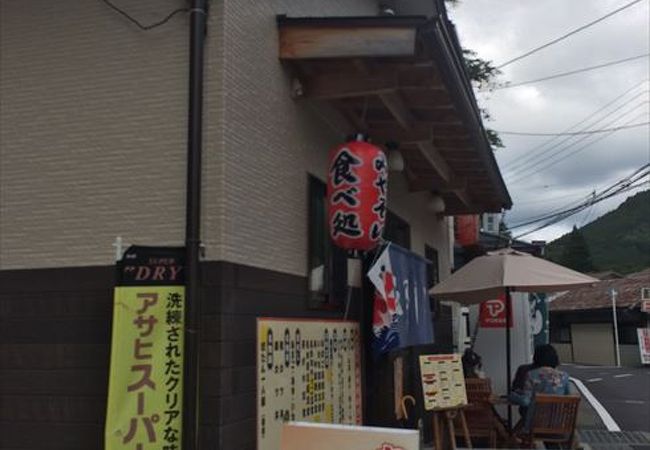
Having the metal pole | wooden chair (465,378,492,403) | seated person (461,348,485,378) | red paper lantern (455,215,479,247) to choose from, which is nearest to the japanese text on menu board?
wooden chair (465,378,492,403)

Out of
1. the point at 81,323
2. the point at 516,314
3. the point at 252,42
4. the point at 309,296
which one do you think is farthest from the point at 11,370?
the point at 516,314

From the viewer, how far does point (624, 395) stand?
21.6 metres

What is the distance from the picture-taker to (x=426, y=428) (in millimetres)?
11711

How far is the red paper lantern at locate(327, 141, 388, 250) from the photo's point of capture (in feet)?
21.0

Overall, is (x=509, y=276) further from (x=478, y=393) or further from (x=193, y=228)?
(x=193, y=228)

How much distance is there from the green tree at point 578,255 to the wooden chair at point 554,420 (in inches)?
3075

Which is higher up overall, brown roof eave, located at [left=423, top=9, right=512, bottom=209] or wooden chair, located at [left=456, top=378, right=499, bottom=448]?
brown roof eave, located at [left=423, top=9, right=512, bottom=209]

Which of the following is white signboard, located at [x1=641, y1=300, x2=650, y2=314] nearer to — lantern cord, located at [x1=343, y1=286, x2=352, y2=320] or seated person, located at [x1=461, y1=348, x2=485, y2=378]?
seated person, located at [x1=461, y1=348, x2=485, y2=378]

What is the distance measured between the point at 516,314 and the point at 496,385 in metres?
1.45

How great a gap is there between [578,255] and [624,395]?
216 ft

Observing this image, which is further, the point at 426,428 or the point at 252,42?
the point at 426,428

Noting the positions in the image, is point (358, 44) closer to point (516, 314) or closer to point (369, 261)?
point (369, 261)

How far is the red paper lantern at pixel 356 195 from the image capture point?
21.0ft

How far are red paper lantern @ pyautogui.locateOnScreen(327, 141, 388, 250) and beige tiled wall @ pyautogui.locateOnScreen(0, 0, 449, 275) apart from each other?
594 millimetres
